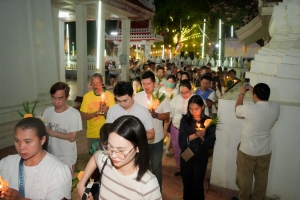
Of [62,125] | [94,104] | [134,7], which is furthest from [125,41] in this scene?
[62,125]

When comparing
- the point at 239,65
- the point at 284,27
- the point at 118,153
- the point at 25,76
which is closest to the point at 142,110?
the point at 118,153

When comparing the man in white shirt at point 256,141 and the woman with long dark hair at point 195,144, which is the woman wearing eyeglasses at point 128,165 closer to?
the woman with long dark hair at point 195,144

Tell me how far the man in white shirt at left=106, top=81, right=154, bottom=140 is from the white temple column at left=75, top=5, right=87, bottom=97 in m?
7.28

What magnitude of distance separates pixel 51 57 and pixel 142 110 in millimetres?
4540

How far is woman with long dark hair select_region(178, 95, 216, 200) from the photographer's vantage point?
3.62 metres

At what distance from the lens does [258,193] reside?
396 centimetres

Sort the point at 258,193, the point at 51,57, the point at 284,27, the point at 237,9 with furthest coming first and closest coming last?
the point at 237,9 → the point at 51,57 → the point at 284,27 → the point at 258,193

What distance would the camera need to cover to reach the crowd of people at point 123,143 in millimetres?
1859

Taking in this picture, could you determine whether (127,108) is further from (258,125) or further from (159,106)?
(258,125)

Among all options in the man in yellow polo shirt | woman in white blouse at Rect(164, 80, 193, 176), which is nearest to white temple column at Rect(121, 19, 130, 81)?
woman in white blouse at Rect(164, 80, 193, 176)

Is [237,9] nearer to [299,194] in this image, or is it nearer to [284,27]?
[284,27]

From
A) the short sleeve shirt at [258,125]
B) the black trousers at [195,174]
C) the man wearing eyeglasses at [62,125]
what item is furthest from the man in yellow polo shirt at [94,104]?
the short sleeve shirt at [258,125]

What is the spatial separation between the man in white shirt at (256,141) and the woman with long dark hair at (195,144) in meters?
0.57

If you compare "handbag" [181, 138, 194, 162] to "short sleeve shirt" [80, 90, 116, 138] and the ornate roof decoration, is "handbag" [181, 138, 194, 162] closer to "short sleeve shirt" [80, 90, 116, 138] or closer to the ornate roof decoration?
"short sleeve shirt" [80, 90, 116, 138]
